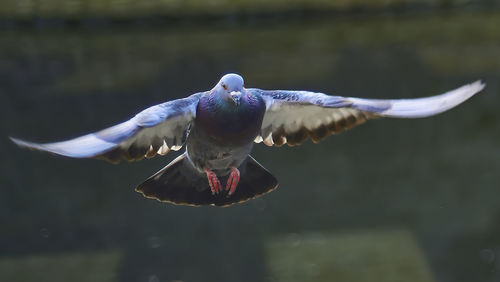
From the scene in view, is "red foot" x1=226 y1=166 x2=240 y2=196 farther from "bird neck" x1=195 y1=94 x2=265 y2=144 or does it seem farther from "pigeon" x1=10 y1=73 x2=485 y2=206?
"bird neck" x1=195 y1=94 x2=265 y2=144

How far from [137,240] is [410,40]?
168 inches

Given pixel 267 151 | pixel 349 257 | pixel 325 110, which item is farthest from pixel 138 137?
pixel 267 151

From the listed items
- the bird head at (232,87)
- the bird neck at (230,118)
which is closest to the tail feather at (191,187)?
the bird neck at (230,118)

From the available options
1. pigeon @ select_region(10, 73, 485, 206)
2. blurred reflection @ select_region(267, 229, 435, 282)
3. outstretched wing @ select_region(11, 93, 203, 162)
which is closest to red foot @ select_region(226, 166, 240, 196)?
pigeon @ select_region(10, 73, 485, 206)

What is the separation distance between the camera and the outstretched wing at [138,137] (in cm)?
218

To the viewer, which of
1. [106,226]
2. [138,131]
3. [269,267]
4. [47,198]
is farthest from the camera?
[47,198]

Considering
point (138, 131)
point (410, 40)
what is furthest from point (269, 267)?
point (410, 40)

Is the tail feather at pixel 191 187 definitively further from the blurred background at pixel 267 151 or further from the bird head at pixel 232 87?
the blurred background at pixel 267 151

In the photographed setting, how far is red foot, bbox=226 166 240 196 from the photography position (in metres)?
3.01

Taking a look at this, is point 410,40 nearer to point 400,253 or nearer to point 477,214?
point 477,214

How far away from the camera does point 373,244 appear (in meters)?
4.38

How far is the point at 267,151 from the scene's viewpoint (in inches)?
219

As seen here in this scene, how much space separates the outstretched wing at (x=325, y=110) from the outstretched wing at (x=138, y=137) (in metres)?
0.35

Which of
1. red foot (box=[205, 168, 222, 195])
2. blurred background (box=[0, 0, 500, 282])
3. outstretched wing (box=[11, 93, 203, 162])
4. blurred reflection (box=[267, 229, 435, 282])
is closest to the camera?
outstretched wing (box=[11, 93, 203, 162])
